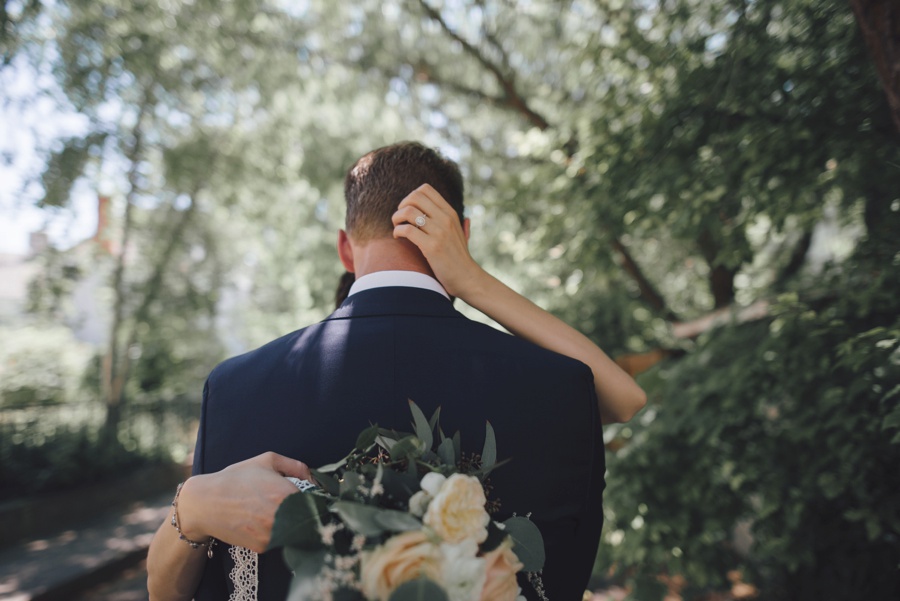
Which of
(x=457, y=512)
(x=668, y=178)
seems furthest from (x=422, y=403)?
(x=668, y=178)

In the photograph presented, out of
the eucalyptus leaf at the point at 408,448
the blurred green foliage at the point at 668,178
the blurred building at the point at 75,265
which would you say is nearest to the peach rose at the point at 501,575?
the eucalyptus leaf at the point at 408,448

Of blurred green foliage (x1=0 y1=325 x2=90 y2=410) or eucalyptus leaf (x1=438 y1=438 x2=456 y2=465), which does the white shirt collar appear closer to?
eucalyptus leaf (x1=438 y1=438 x2=456 y2=465)

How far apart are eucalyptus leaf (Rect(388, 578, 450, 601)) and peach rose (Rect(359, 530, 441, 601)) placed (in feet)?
0.04

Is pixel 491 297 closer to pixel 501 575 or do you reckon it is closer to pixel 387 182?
pixel 387 182

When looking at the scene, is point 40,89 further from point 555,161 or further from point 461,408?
point 461,408

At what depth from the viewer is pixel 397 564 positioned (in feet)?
3.21

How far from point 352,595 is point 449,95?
7602mm

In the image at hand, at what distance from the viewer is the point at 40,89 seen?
712 centimetres

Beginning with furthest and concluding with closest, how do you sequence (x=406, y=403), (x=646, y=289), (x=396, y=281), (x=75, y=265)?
(x=75, y=265) → (x=646, y=289) → (x=396, y=281) → (x=406, y=403)

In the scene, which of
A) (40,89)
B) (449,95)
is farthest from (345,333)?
(40,89)

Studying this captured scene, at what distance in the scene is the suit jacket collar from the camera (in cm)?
149

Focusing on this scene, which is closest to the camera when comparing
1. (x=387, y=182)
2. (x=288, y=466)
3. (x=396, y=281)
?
(x=288, y=466)

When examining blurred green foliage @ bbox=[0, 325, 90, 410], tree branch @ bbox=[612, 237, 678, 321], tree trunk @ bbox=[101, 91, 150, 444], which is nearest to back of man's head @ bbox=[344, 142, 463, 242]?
tree branch @ bbox=[612, 237, 678, 321]

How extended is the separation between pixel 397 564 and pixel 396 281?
0.76 metres
